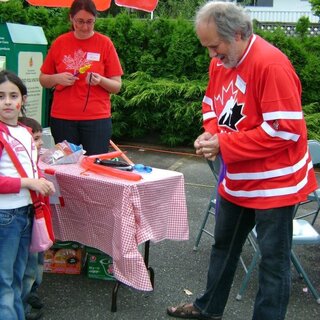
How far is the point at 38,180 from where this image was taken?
2.34 metres

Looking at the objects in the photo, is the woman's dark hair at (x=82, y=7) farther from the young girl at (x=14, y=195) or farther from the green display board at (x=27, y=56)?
the green display board at (x=27, y=56)

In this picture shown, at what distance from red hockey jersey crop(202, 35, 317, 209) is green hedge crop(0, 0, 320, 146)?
5299 mm

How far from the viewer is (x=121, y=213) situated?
2.76m

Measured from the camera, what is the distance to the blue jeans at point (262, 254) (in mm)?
2291

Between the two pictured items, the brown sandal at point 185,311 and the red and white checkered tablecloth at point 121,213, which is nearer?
the red and white checkered tablecloth at point 121,213

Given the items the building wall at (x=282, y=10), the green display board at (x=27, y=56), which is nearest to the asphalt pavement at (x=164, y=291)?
the green display board at (x=27, y=56)

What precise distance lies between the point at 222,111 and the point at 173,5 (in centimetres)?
1522

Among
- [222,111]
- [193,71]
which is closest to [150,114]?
[193,71]

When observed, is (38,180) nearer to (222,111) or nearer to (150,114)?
(222,111)

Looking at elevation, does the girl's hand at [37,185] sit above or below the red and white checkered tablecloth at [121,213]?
above

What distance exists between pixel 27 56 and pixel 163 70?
3968 millimetres

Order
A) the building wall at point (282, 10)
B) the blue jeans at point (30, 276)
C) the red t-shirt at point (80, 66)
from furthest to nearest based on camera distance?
1. the building wall at point (282, 10)
2. the red t-shirt at point (80, 66)
3. the blue jeans at point (30, 276)

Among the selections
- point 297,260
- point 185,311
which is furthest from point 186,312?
point 297,260

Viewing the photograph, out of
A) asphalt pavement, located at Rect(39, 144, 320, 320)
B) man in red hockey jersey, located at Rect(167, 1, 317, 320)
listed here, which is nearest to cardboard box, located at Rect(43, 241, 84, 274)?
asphalt pavement, located at Rect(39, 144, 320, 320)
